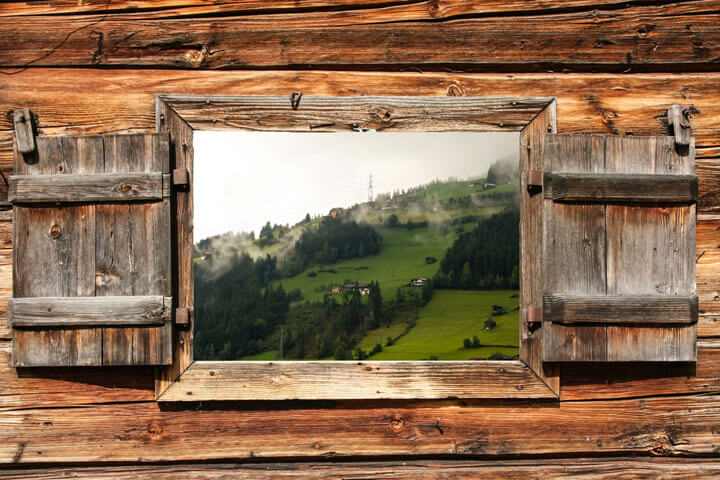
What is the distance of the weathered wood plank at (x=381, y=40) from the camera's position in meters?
2.40

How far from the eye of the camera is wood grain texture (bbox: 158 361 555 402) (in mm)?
2320

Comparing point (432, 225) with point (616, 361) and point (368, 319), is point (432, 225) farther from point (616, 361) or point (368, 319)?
point (616, 361)

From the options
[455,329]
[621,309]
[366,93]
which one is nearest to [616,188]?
[621,309]

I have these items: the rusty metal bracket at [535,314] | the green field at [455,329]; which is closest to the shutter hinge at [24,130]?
the rusty metal bracket at [535,314]

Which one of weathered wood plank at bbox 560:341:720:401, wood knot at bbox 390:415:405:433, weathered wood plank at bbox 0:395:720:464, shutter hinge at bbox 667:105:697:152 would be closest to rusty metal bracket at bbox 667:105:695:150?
shutter hinge at bbox 667:105:697:152

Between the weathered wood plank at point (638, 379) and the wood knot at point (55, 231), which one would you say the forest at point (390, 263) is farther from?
the wood knot at point (55, 231)

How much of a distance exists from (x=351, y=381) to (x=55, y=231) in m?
1.47

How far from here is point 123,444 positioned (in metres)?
2.38

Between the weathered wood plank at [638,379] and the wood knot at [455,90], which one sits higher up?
the wood knot at [455,90]

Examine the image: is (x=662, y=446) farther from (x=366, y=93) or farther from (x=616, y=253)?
(x=366, y=93)

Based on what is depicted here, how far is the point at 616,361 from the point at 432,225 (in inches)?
130

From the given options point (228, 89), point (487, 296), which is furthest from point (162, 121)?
point (487, 296)

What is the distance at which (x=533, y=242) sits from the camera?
2383 mm

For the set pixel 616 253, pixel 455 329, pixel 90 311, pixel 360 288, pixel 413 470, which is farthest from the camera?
pixel 360 288
